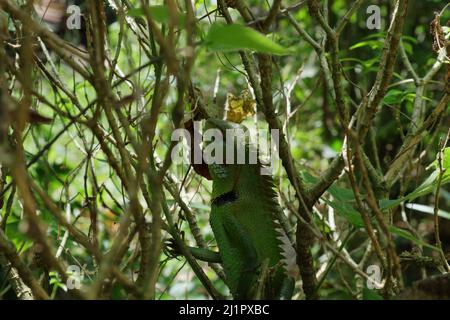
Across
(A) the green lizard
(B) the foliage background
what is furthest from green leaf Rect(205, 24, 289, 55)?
(A) the green lizard

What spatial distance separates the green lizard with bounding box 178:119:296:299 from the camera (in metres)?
1.83

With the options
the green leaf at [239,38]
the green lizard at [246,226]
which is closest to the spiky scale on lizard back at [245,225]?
the green lizard at [246,226]

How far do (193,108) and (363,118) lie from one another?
55 cm

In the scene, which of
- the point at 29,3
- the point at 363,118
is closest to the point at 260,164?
the point at 363,118

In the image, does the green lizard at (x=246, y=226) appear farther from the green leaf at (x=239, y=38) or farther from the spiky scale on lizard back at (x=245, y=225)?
the green leaf at (x=239, y=38)

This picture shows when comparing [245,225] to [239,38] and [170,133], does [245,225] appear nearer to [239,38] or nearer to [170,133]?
[170,133]

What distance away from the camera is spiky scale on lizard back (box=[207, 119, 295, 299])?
184 centimetres

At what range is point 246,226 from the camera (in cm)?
188

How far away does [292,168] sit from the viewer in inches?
62.8

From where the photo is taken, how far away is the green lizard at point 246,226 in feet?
6.01

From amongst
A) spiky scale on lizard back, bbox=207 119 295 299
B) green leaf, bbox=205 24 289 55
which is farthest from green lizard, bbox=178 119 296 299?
green leaf, bbox=205 24 289 55

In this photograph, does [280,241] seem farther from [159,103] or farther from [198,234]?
[159,103]

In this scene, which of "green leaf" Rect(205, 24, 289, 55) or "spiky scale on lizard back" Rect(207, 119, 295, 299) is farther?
"spiky scale on lizard back" Rect(207, 119, 295, 299)

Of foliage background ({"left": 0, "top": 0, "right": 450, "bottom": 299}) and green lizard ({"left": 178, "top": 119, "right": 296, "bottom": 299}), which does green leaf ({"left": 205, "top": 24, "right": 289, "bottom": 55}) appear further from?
green lizard ({"left": 178, "top": 119, "right": 296, "bottom": 299})
